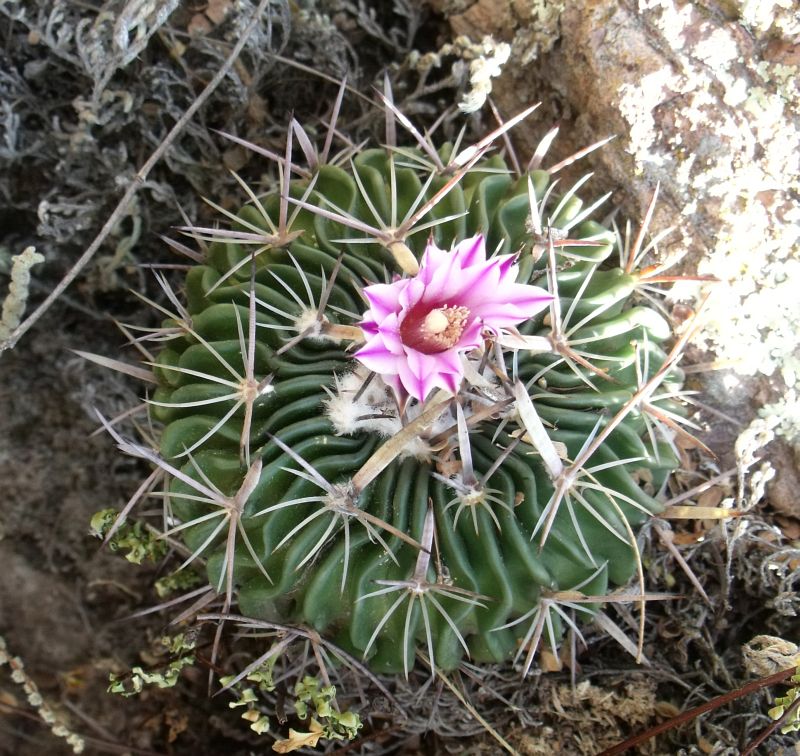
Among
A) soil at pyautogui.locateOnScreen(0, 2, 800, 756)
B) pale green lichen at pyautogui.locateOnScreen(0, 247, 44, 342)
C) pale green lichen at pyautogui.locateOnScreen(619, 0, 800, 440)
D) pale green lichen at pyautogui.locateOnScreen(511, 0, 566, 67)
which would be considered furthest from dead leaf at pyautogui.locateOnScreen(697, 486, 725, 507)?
pale green lichen at pyautogui.locateOnScreen(0, 247, 44, 342)

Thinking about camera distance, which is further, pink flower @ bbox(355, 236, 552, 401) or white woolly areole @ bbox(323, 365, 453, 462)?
white woolly areole @ bbox(323, 365, 453, 462)

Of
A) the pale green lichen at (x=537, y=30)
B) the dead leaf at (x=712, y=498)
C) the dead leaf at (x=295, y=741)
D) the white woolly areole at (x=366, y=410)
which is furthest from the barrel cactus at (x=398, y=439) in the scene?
the pale green lichen at (x=537, y=30)

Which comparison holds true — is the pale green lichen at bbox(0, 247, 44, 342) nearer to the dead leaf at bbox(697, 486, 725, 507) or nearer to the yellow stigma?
the yellow stigma

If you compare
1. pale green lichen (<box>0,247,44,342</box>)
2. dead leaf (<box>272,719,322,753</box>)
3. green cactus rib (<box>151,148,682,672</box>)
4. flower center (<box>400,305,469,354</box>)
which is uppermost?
flower center (<box>400,305,469,354</box>)

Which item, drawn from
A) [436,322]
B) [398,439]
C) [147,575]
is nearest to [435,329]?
[436,322]

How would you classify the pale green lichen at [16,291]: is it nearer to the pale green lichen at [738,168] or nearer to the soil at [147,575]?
the soil at [147,575]

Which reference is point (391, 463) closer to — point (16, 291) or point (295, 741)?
point (295, 741)

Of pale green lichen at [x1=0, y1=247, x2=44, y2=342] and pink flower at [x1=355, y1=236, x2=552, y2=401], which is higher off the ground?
pink flower at [x1=355, y1=236, x2=552, y2=401]

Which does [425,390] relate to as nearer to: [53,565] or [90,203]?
[90,203]

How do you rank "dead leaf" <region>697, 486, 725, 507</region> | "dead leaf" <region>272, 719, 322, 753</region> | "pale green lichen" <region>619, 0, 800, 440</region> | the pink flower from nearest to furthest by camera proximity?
the pink flower
"dead leaf" <region>272, 719, 322, 753</region>
"pale green lichen" <region>619, 0, 800, 440</region>
"dead leaf" <region>697, 486, 725, 507</region>
